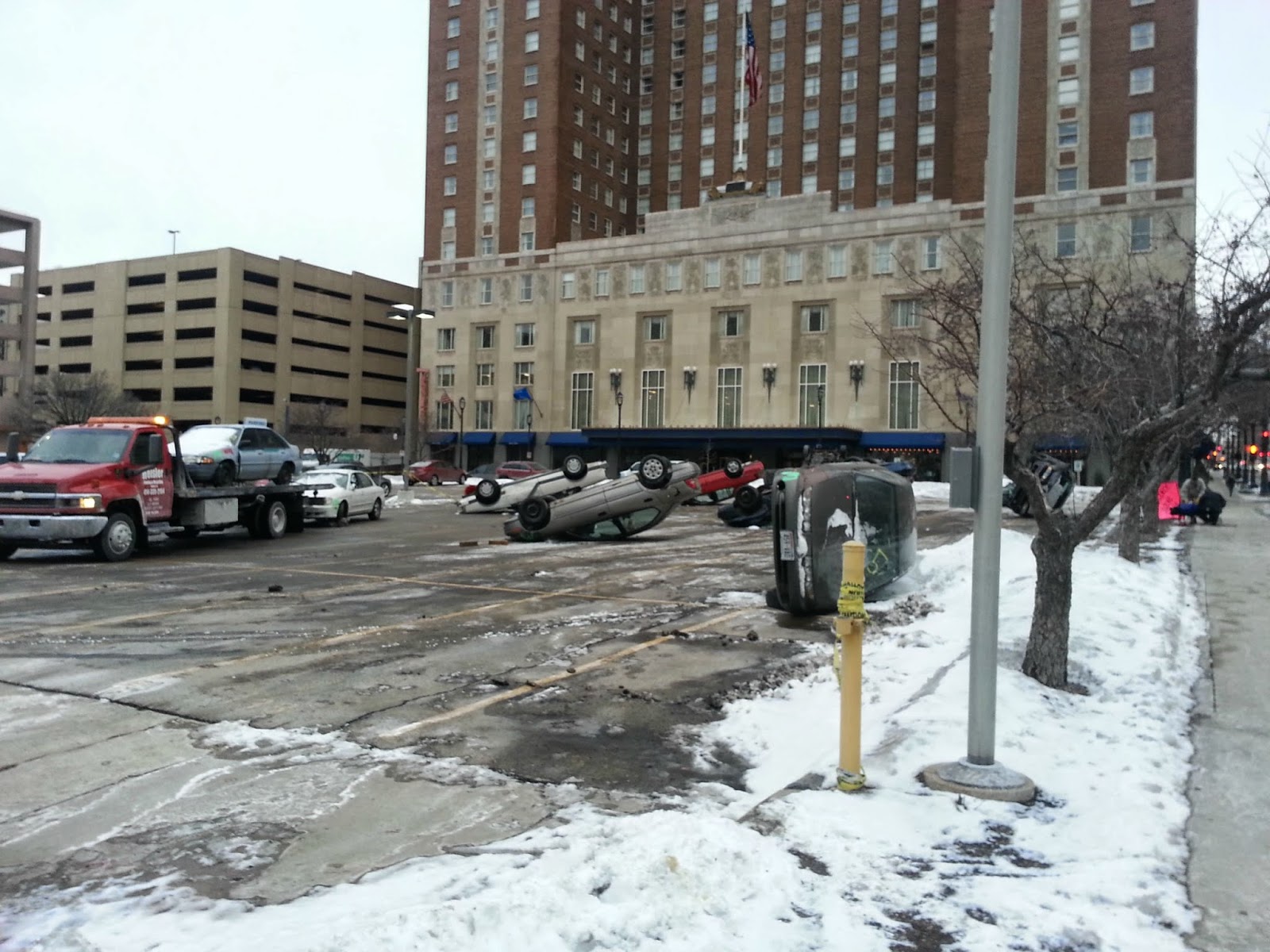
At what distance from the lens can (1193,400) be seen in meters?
6.66

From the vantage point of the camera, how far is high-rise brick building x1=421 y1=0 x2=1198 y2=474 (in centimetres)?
7631

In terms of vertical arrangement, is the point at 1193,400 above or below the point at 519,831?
above

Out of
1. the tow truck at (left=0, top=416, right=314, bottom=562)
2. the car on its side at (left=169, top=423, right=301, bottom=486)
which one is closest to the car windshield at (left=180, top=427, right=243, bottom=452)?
the car on its side at (left=169, top=423, right=301, bottom=486)

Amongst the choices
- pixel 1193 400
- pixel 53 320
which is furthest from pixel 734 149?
pixel 1193 400

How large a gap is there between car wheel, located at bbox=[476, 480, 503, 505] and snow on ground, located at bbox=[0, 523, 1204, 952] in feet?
64.2

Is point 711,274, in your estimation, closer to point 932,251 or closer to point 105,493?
point 932,251

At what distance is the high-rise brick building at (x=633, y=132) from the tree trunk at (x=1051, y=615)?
58.9 metres

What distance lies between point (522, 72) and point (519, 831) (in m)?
82.6

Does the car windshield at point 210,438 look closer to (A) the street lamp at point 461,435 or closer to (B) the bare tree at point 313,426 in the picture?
(A) the street lamp at point 461,435

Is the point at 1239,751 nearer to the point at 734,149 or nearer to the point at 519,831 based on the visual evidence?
the point at 519,831

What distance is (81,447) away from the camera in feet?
55.3

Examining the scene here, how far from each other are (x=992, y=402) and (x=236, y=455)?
18203mm

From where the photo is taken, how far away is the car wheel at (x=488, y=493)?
84.8 ft

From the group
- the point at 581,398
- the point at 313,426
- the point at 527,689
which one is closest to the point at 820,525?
the point at 527,689
